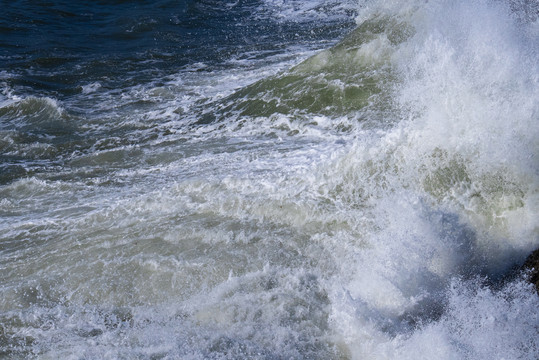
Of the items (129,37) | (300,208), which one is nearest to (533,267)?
(300,208)

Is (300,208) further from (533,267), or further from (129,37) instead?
(129,37)

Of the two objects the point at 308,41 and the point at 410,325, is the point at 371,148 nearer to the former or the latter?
the point at 410,325

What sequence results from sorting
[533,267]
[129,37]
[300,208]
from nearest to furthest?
[533,267]
[300,208]
[129,37]

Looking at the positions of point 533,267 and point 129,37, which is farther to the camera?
point 129,37

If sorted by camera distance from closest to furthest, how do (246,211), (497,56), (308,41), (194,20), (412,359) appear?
(412,359), (246,211), (497,56), (308,41), (194,20)

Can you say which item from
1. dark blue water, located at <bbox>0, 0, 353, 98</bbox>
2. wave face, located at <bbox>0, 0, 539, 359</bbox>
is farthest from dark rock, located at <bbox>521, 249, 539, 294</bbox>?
dark blue water, located at <bbox>0, 0, 353, 98</bbox>

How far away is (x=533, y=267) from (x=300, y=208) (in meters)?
1.93

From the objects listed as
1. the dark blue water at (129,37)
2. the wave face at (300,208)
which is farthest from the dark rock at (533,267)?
the dark blue water at (129,37)

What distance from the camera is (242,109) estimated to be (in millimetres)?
7504

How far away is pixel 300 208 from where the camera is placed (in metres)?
4.85

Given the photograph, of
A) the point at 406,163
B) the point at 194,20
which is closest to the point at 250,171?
the point at 406,163

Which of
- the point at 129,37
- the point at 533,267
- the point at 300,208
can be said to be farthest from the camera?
the point at 129,37

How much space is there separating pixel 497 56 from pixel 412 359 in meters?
3.89

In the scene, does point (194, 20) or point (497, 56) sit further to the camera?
point (194, 20)
